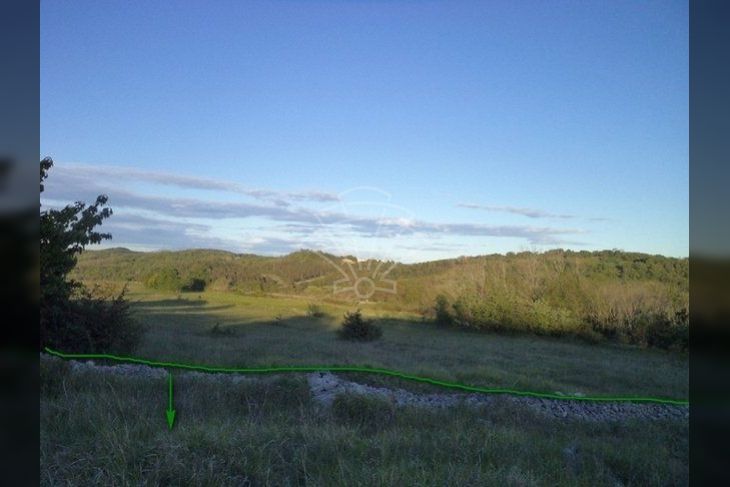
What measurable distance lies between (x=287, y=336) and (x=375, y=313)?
4.43 feet

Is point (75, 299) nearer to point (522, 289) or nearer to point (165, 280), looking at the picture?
point (165, 280)

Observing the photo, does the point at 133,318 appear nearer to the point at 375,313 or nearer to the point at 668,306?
the point at 375,313

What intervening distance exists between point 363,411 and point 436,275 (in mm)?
3404

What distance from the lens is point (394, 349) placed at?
841cm

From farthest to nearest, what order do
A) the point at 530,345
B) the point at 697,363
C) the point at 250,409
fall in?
the point at 530,345 < the point at 250,409 < the point at 697,363

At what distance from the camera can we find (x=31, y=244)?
1.50 metres

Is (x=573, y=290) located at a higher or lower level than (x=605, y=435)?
higher

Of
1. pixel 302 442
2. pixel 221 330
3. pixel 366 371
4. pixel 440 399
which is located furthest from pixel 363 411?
pixel 221 330

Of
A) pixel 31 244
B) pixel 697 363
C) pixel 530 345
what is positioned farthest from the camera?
pixel 530 345

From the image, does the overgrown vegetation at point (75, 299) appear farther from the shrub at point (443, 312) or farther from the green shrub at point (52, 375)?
the shrub at point (443, 312)

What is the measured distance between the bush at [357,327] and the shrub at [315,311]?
1.16ft

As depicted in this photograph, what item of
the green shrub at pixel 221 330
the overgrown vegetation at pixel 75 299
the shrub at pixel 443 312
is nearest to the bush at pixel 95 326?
the overgrown vegetation at pixel 75 299

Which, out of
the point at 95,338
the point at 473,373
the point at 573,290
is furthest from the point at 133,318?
the point at 573,290

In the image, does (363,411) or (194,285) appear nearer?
(363,411)
